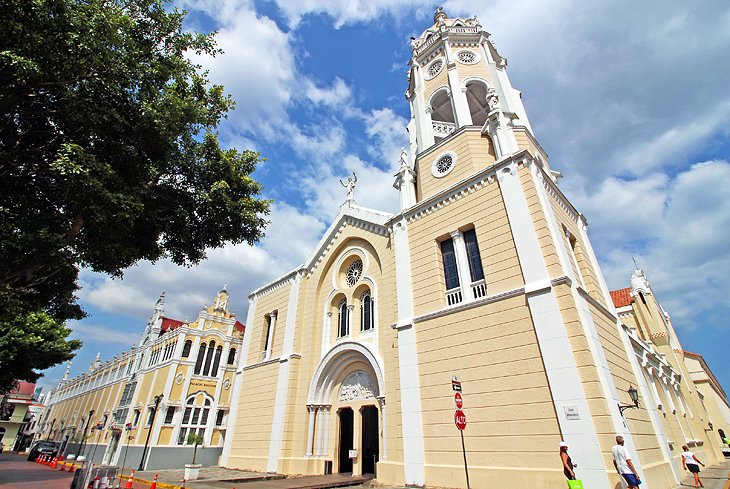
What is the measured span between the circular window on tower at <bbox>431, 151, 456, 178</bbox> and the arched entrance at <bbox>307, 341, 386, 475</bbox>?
323 inches

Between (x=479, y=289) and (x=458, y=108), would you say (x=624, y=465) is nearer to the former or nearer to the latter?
(x=479, y=289)

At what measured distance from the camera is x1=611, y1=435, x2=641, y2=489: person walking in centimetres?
741

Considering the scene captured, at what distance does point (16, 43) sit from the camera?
703 cm

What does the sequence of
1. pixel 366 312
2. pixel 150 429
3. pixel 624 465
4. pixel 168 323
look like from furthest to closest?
pixel 168 323, pixel 150 429, pixel 366 312, pixel 624 465

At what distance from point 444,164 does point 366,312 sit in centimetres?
768

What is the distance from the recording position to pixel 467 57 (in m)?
18.8

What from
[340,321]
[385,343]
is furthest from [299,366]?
[385,343]

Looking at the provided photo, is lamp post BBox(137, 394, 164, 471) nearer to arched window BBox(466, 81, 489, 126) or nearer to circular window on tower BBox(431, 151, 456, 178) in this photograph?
circular window on tower BBox(431, 151, 456, 178)

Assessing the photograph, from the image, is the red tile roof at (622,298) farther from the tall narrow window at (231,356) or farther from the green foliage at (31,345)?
the green foliage at (31,345)

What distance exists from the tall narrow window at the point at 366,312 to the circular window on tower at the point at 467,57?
43.1 feet

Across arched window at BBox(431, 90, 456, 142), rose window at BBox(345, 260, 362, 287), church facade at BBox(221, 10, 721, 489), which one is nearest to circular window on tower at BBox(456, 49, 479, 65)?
church facade at BBox(221, 10, 721, 489)

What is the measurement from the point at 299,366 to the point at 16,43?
15.3 m

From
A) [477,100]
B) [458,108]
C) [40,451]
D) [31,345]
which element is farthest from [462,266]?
[40,451]

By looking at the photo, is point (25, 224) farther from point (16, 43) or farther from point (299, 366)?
point (299, 366)
